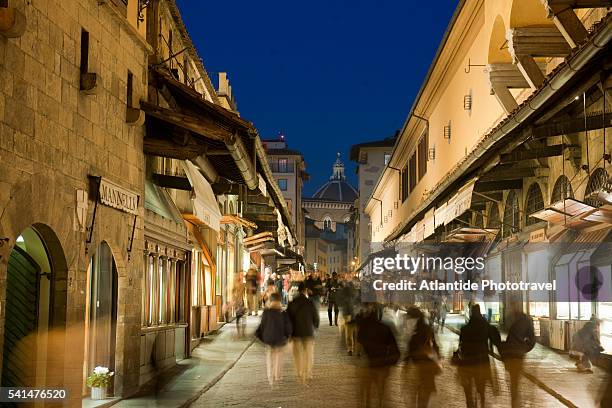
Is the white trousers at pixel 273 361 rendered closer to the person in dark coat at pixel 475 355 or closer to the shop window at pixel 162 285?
the shop window at pixel 162 285

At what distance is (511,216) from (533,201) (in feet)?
9.25

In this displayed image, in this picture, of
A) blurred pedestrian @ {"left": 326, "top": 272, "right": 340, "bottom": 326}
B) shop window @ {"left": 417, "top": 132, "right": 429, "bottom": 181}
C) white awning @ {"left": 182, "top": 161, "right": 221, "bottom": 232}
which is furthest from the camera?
shop window @ {"left": 417, "top": 132, "right": 429, "bottom": 181}

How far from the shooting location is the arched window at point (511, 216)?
26.4 metres

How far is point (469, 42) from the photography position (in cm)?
3167

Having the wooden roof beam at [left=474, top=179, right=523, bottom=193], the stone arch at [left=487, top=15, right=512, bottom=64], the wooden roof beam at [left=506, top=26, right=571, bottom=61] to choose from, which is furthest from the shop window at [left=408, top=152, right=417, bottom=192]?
the wooden roof beam at [left=506, top=26, right=571, bottom=61]

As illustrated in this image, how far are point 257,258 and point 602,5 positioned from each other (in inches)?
1617

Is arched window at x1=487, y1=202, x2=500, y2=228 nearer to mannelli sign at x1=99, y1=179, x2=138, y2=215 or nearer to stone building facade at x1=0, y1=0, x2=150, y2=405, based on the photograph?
stone building facade at x1=0, y1=0, x2=150, y2=405

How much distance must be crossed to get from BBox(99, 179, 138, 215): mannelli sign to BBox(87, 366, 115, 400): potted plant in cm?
245

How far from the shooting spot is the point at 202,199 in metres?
19.2

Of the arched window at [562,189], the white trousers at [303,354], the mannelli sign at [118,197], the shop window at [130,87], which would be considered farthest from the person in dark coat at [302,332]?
the arched window at [562,189]

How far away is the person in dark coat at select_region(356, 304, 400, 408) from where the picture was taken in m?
12.2

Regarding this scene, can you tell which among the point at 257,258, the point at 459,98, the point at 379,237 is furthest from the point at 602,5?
the point at 379,237

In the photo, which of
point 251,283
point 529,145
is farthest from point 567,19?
point 251,283

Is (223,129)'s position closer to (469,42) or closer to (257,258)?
(469,42)
